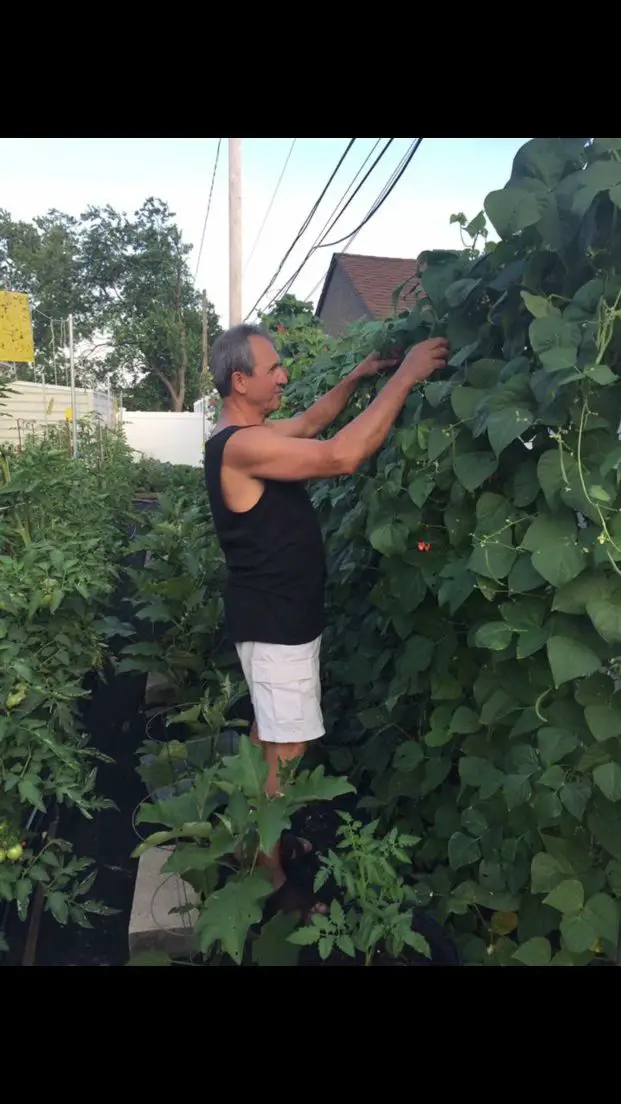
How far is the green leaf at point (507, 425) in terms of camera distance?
1.49 metres

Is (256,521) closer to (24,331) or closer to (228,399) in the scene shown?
(228,399)

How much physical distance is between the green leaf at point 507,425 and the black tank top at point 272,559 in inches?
34.8

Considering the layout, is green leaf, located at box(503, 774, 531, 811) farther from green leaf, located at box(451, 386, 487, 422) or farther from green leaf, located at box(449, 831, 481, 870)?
green leaf, located at box(451, 386, 487, 422)

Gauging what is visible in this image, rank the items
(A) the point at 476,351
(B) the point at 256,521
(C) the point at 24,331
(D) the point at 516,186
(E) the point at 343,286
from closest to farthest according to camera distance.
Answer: (D) the point at 516,186
(A) the point at 476,351
(B) the point at 256,521
(C) the point at 24,331
(E) the point at 343,286

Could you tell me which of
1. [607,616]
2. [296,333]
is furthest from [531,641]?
[296,333]

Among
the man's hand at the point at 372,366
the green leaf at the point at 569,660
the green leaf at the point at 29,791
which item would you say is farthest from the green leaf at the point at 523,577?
the green leaf at the point at 29,791

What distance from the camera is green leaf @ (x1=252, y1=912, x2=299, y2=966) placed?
189 cm

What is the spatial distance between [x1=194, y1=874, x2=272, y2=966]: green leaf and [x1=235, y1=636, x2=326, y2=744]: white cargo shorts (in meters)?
0.58

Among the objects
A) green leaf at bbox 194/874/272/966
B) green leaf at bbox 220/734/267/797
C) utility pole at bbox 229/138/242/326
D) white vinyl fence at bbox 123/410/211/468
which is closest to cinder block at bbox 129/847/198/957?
green leaf at bbox 194/874/272/966

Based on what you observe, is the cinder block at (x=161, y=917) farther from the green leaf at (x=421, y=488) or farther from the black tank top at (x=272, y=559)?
the green leaf at (x=421, y=488)

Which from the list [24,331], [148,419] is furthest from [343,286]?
[24,331]

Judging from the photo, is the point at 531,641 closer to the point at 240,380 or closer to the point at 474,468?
the point at 474,468

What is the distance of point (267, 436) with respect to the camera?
2152 millimetres

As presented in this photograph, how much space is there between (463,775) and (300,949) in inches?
25.8
